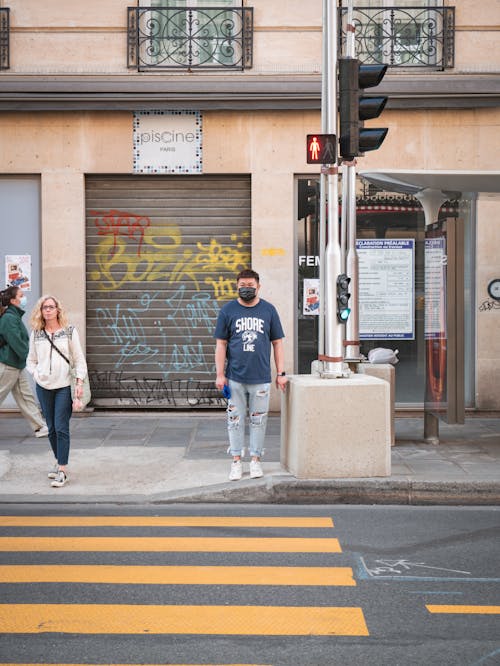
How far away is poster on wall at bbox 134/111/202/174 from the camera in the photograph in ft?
44.4

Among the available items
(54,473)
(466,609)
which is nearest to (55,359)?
(54,473)

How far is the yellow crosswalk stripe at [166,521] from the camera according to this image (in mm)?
7539

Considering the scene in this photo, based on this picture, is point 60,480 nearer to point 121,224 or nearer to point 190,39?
point 121,224

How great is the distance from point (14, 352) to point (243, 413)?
3.94m

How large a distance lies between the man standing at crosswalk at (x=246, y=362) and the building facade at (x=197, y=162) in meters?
4.64

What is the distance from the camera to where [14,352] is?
457 inches

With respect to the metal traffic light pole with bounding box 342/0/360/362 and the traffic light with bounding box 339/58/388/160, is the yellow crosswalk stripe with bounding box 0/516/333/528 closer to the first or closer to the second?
the metal traffic light pole with bounding box 342/0/360/362

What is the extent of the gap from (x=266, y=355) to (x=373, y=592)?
136 inches

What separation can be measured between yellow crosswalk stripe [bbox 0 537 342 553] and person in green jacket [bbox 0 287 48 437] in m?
4.69

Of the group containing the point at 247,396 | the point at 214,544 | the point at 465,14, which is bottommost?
the point at 214,544

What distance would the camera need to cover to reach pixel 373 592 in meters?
5.72

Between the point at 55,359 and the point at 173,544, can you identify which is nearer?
the point at 173,544

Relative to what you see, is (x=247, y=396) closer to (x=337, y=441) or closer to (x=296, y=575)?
(x=337, y=441)

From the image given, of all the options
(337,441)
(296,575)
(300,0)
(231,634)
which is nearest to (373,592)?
(296,575)
